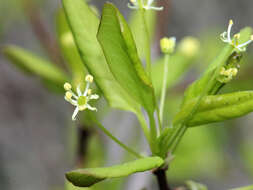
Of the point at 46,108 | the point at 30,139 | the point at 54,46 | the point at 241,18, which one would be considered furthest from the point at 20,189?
the point at 241,18

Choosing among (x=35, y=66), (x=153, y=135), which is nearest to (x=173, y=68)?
(x=35, y=66)

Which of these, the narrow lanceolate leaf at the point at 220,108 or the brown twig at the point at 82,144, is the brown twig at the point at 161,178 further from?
the brown twig at the point at 82,144

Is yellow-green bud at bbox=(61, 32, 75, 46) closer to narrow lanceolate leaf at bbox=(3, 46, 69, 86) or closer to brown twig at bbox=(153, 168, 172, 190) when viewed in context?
narrow lanceolate leaf at bbox=(3, 46, 69, 86)

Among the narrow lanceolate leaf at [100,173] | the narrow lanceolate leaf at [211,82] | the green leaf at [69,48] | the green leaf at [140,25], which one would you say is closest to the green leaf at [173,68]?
the green leaf at [140,25]

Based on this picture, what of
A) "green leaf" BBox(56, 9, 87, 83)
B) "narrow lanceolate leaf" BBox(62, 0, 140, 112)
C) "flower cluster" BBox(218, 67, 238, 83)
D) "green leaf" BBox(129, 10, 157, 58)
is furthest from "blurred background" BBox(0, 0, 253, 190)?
"flower cluster" BBox(218, 67, 238, 83)

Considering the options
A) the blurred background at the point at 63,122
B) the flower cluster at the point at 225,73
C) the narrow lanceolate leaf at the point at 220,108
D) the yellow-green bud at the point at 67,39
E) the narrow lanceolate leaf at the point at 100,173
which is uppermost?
the flower cluster at the point at 225,73
